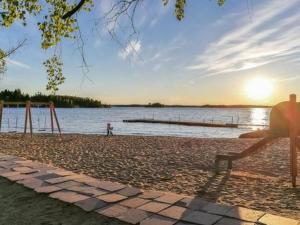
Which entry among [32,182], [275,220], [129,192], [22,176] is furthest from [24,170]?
[275,220]

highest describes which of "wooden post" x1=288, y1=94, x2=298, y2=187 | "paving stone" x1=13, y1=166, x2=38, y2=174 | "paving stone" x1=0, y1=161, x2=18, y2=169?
"wooden post" x1=288, y1=94, x2=298, y2=187

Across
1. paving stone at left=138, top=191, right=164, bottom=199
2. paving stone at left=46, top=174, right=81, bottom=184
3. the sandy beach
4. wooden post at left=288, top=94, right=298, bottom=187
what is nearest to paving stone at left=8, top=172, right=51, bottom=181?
paving stone at left=46, top=174, right=81, bottom=184

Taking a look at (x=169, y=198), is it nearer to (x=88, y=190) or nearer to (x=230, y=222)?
(x=230, y=222)

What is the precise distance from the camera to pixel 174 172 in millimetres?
8438

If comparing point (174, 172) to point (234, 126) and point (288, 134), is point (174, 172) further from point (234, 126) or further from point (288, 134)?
point (234, 126)

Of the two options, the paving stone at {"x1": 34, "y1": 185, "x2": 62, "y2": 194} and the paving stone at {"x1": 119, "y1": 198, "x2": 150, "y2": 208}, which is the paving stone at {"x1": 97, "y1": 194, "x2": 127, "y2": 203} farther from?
the paving stone at {"x1": 34, "y1": 185, "x2": 62, "y2": 194}

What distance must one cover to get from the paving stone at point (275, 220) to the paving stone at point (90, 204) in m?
2.22

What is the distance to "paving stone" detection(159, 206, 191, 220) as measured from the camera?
438 cm

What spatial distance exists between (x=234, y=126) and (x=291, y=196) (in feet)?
170

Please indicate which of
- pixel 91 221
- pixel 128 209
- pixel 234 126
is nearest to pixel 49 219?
pixel 91 221

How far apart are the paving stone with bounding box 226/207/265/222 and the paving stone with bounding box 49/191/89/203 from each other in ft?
7.40

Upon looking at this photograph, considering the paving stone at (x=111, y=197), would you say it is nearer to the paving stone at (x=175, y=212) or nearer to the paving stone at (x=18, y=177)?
the paving stone at (x=175, y=212)

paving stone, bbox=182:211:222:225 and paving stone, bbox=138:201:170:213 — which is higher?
paving stone, bbox=182:211:222:225

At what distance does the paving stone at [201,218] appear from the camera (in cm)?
417
